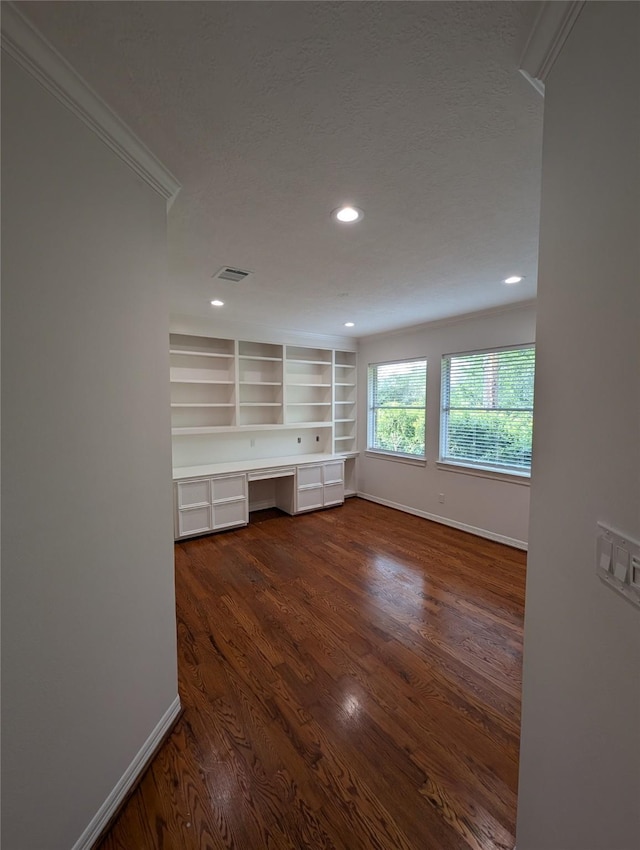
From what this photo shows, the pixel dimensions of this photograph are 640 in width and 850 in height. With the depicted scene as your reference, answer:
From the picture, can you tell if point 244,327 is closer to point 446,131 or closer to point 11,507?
point 446,131

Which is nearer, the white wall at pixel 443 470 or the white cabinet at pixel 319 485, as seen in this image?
the white wall at pixel 443 470

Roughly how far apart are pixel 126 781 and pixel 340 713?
93 centimetres

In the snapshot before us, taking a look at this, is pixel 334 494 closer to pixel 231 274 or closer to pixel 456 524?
pixel 456 524

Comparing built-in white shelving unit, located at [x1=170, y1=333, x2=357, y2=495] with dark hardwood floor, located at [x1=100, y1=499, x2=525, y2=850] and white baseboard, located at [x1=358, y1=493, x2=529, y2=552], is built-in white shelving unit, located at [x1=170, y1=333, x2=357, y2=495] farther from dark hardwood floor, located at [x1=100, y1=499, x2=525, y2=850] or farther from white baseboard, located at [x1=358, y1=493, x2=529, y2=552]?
dark hardwood floor, located at [x1=100, y1=499, x2=525, y2=850]

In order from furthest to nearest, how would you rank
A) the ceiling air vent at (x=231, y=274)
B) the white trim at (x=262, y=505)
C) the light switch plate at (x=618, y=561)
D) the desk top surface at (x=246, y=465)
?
the white trim at (x=262, y=505) < the desk top surface at (x=246, y=465) < the ceiling air vent at (x=231, y=274) < the light switch plate at (x=618, y=561)

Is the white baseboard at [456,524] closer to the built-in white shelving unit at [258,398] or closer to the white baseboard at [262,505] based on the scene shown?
the built-in white shelving unit at [258,398]

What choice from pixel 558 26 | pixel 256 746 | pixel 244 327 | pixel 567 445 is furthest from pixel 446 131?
pixel 244 327

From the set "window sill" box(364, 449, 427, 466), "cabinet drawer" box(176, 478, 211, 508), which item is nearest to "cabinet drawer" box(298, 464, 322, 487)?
"window sill" box(364, 449, 427, 466)

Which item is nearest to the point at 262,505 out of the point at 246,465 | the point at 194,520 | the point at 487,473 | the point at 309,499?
the point at 309,499

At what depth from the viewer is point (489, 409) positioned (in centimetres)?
394

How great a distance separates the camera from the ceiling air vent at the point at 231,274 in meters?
2.63

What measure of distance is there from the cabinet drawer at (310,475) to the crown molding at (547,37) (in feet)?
13.7

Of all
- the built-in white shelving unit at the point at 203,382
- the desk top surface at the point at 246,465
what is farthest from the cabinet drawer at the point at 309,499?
the built-in white shelving unit at the point at 203,382

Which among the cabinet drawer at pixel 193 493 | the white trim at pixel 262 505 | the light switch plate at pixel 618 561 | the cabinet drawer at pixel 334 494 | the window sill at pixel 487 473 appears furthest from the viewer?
the cabinet drawer at pixel 334 494
